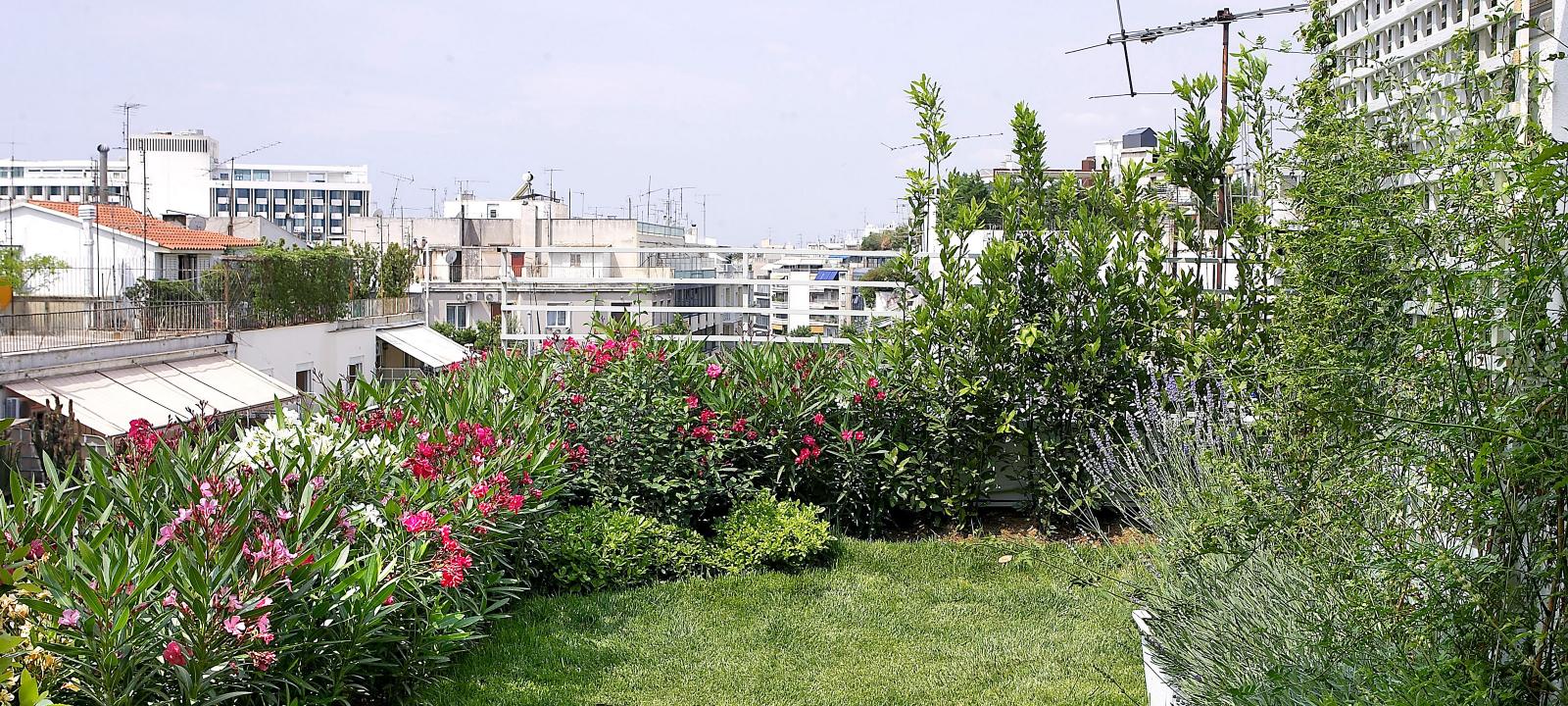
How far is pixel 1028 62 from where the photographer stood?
9.64 meters

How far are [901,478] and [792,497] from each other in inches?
25.6

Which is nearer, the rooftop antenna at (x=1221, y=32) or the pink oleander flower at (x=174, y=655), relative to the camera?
the pink oleander flower at (x=174, y=655)

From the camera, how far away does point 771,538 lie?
21.7 feet

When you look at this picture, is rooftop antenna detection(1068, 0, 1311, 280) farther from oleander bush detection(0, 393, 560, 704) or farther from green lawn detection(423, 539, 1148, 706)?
oleander bush detection(0, 393, 560, 704)

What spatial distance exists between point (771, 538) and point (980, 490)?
1.54 m

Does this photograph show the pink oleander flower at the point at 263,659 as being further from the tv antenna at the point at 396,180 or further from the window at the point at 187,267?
the tv antenna at the point at 396,180

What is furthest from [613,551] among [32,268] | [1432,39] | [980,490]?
[32,268]

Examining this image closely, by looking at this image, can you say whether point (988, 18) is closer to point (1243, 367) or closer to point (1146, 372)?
point (1146, 372)

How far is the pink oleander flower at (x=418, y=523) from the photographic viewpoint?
4.38 m

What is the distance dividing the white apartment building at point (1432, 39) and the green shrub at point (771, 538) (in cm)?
337

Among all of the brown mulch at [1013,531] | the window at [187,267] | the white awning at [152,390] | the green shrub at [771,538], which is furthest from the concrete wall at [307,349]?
the green shrub at [771,538]

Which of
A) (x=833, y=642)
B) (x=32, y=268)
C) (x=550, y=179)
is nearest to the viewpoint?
(x=833, y=642)

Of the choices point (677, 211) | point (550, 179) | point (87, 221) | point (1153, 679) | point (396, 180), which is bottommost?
point (1153, 679)

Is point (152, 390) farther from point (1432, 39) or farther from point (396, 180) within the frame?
Answer: point (396, 180)
